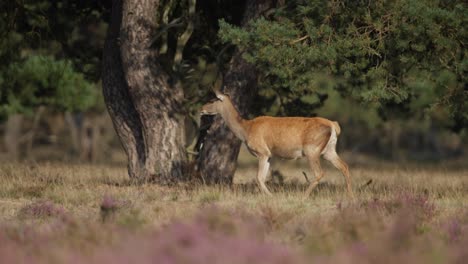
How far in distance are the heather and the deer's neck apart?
1.02 meters

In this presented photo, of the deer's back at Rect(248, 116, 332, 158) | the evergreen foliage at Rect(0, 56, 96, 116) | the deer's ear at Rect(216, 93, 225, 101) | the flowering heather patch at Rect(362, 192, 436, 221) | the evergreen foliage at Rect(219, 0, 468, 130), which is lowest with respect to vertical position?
the evergreen foliage at Rect(0, 56, 96, 116)

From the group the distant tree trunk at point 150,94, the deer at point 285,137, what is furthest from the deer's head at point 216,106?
the distant tree trunk at point 150,94

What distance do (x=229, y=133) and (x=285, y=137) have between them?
2111mm

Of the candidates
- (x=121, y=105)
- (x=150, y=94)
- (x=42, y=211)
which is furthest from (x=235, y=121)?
(x=42, y=211)

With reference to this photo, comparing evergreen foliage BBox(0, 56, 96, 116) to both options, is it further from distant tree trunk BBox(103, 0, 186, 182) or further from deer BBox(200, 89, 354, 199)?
deer BBox(200, 89, 354, 199)

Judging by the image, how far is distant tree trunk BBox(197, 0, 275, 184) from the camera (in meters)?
15.9

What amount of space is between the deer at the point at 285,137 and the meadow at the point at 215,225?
1.61ft

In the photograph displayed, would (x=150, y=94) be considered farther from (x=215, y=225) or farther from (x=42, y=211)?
(x=215, y=225)

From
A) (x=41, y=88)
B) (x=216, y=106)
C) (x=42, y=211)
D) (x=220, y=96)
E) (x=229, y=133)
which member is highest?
(x=220, y=96)

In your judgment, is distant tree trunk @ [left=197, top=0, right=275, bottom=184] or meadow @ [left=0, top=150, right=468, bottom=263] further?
distant tree trunk @ [left=197, top=0, right=275, bottom=184]

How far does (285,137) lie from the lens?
14.0 m

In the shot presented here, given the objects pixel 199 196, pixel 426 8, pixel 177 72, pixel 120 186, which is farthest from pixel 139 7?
pixel 426 8

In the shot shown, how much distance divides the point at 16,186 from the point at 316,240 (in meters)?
7.49

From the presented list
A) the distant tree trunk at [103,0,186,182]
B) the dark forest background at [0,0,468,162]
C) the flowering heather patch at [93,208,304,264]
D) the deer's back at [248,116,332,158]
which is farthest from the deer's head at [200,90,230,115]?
the flowering heather patch at [93,208,304,264]
